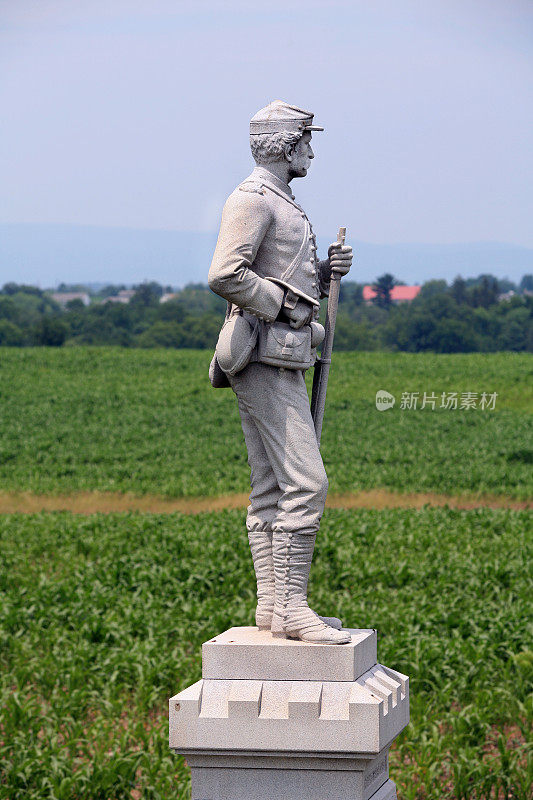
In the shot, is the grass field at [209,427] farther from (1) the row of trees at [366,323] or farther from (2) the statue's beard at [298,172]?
(2) the statue's beard at [298,172]

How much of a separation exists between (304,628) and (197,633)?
6.54 m

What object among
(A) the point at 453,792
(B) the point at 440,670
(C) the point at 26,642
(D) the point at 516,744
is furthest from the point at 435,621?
(C) the point at 26,642

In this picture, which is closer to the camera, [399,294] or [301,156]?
[301,156]

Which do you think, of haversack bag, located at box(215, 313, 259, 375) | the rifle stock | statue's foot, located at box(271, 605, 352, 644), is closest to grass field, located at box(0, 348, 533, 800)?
statue's foot, located at box(271, 605, 352, 644)

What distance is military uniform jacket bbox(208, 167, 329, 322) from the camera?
4.99 meters

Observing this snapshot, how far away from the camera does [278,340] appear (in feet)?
16.7

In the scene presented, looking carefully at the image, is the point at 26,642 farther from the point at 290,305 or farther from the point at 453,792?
the point at 290,305

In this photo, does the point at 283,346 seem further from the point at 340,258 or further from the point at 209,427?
the point at 209,427

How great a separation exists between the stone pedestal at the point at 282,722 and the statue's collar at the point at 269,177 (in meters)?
2.24

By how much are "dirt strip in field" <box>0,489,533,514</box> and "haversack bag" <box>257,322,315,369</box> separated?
52.3ft

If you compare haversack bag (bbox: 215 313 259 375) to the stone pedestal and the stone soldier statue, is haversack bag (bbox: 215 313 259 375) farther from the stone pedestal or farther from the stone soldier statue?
the stone pedestal

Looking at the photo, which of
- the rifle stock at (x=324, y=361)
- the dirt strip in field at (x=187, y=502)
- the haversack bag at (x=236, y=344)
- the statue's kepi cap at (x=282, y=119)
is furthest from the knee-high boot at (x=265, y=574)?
the dirt strip in field at (x=187, y=502)

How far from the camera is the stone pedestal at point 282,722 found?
4.84 meters

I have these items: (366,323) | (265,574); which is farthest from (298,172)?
(366,323)
